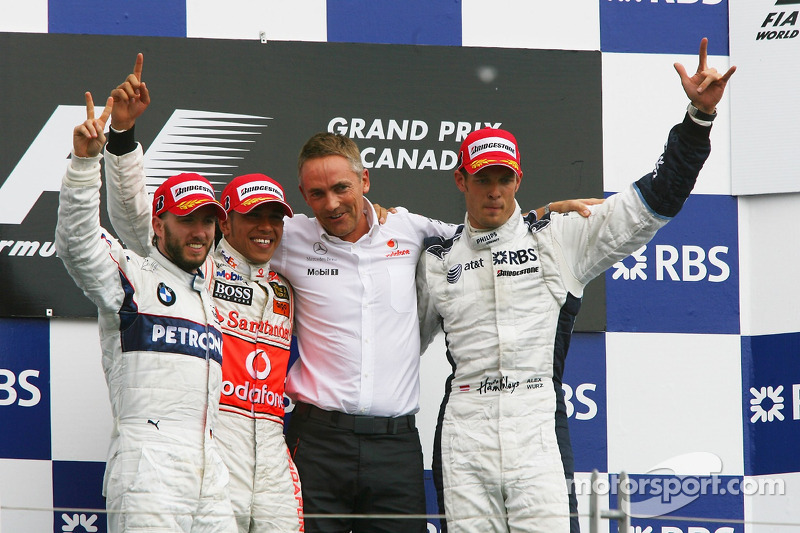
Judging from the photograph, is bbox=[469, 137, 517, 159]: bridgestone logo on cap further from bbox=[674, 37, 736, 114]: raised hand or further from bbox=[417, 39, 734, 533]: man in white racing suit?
bbox=[674, 37, 736, 114]: raised hand

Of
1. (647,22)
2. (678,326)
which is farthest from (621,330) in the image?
(647,22)

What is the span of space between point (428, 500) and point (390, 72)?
4.78 feet

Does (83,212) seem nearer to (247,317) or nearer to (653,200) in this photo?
(247,317)

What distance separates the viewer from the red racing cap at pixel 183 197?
2.49 meters

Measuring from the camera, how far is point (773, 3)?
3.33 m

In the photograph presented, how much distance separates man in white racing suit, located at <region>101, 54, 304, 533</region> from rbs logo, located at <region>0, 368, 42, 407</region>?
2.52 ft

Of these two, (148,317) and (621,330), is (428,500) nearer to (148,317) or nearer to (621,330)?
(621,330)

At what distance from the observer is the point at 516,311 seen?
2654 mm

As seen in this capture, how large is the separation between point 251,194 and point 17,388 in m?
1.07

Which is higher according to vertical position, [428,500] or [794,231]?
[794,231]

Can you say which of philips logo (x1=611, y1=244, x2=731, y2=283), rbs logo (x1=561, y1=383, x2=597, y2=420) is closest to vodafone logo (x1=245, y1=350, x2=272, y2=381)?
rbs logo (x1=561, y1=383, x2=597, y2=420)

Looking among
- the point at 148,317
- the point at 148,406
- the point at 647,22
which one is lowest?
the point at 148,406

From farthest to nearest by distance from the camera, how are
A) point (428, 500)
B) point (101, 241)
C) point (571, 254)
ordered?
1. point (428, 500)
2. point (571, 254)
3. point (101, 241)

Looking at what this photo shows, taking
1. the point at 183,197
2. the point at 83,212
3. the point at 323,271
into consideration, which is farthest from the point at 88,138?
the point at 323,271
